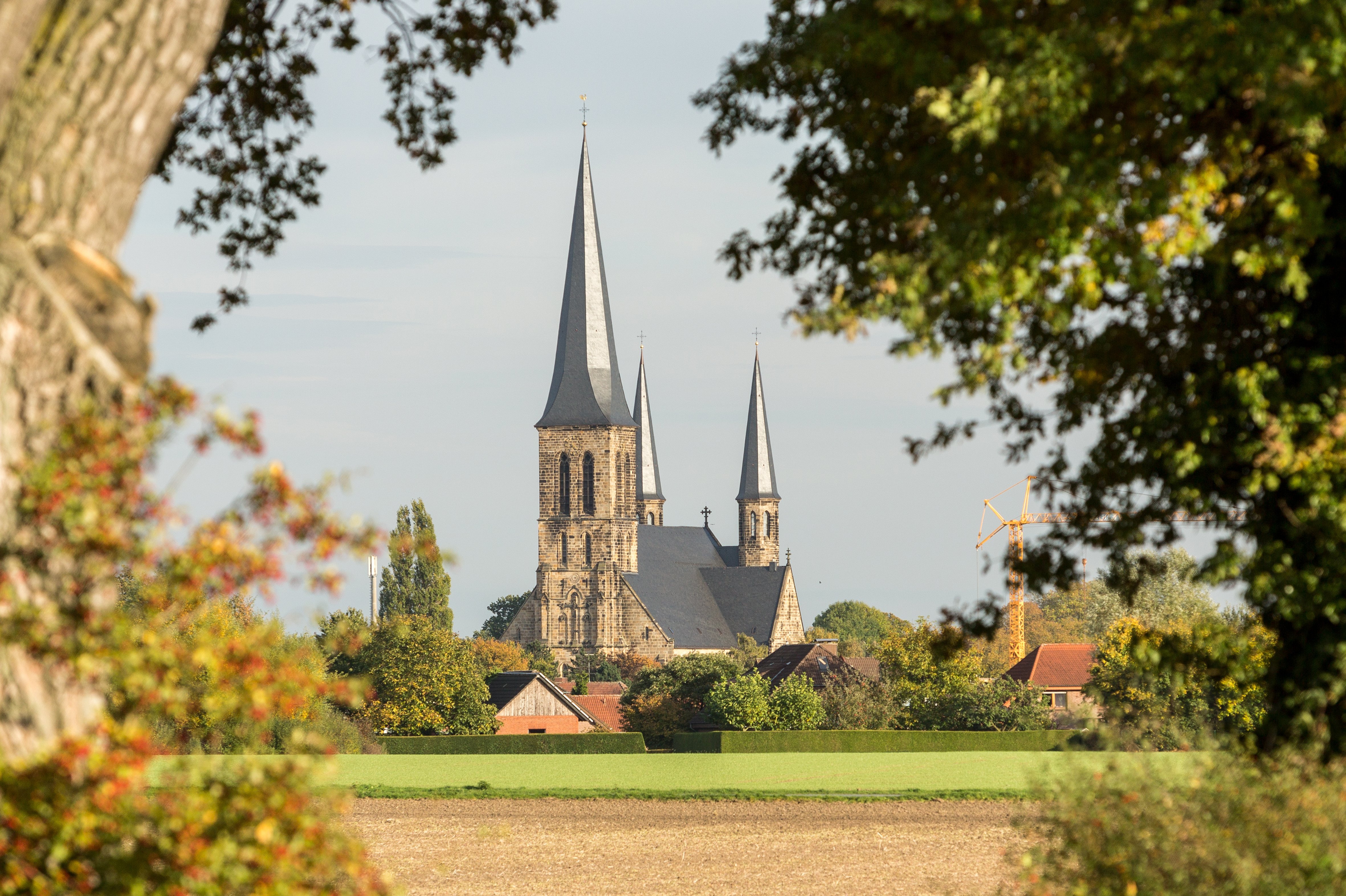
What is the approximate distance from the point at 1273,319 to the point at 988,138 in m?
2.62

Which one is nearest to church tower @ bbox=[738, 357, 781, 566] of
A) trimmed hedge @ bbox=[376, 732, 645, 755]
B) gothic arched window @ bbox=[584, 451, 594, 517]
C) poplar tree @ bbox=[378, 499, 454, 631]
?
gothic arched window @ bbox=[584, 451, 594, 517]

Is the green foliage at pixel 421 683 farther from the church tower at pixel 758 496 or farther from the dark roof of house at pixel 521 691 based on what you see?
the church tower at pixel 758 496

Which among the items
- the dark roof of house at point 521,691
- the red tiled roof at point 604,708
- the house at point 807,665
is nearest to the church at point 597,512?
the house at point 807,665

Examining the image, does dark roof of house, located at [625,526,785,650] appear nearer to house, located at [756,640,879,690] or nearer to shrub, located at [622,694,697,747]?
house, located at [756,640,879,690]

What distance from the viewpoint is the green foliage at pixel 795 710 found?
6650cm

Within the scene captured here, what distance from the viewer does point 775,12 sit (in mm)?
9148

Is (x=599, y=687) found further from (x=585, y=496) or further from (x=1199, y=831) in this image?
(x=1199, y=831)

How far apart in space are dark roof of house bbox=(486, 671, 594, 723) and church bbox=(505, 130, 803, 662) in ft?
104

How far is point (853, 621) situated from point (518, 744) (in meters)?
108

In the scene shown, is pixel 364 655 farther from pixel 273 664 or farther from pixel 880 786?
pixel 273 664

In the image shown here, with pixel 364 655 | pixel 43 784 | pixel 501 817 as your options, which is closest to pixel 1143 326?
pixel 43 784

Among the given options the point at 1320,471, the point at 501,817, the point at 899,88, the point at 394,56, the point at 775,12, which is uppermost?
the point at 394,56

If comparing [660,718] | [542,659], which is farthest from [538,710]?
[542,659]

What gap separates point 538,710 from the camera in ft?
253
